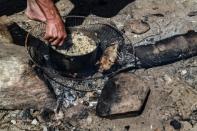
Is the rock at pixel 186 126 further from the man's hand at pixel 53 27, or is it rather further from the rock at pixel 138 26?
the man's hand at pixel 53 27

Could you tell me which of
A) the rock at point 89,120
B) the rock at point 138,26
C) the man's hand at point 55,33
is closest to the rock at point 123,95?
the rock at point 89,120

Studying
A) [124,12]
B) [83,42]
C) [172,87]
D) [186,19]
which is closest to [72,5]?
[124,12]

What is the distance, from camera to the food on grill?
4.86 meters

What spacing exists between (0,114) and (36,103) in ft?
1.45

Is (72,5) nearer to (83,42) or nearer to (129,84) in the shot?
(83,42)

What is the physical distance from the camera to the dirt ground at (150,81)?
4637mm

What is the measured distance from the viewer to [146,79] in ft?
16.8

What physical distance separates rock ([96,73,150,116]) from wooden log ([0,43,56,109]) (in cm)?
61

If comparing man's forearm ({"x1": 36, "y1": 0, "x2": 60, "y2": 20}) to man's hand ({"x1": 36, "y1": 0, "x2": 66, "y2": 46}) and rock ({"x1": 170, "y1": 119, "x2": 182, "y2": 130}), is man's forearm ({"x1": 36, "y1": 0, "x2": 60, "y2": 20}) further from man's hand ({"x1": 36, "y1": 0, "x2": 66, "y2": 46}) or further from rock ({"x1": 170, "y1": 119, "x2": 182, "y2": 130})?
rock ({"x1": 170, "y1": 119, "x2": 182, "y2": 130})

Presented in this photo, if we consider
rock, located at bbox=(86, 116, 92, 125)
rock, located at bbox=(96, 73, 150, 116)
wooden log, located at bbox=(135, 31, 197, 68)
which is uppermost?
wooden log, located at bbox=(135, 31, 197, 68)

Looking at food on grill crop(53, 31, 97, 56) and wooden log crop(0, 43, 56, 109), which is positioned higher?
food on grill crop(53, 31, 97, 56)

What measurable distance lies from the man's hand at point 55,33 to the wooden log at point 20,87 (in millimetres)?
407

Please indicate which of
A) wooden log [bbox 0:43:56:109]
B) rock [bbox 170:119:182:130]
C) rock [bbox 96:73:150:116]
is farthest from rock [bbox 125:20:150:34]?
wooden log [bbox 0:43:56:109]

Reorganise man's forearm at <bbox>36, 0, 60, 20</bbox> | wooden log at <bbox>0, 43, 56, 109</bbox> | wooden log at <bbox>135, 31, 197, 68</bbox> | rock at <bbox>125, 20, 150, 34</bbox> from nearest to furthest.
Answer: wooden log at <bbox>0, 43, 56, 109</bbox> < man's forearm at <bbox>36, 0, 60, 20</bbox> < wooden log at <bbox>135, 31, 197, 68</bbox> < rock at <bbox>125, 20, 150, 34</bbox>
